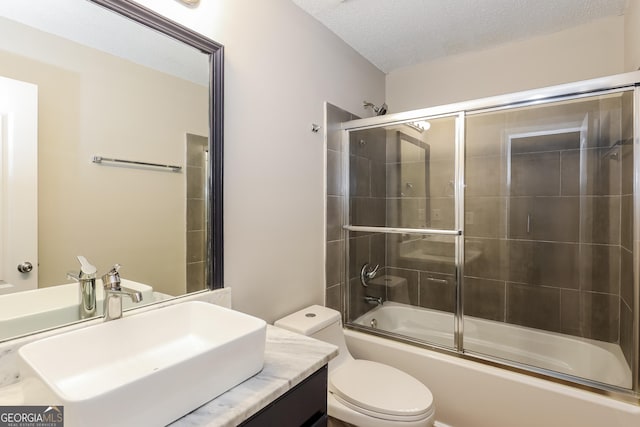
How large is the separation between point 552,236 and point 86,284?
101 inches

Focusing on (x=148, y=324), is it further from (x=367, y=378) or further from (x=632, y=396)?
(x=632, y=396)

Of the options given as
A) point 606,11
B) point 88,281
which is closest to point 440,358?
point 88,281

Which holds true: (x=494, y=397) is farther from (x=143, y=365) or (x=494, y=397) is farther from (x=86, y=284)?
(x=86, y=284)

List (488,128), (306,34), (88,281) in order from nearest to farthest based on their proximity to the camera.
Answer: (88,281) < (306,34) < (488,128)

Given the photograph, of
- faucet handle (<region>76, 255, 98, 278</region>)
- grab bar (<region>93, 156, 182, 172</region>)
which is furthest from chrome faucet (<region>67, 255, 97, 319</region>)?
grab bar (<region>93, 156, 182, 172</region>)

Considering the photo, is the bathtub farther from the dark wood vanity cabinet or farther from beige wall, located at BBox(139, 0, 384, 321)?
the dark wood vanity cabinet

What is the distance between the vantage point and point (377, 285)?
259cm

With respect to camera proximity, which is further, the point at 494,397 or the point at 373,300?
the point at 373,300

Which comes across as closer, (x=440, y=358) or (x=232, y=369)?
(x=232, y=369)

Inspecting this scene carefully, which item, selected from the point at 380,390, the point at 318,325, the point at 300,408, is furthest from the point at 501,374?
the point at 300,408

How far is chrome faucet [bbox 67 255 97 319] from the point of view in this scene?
1024mm

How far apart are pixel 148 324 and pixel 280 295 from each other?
79 cm

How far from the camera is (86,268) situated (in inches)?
40.2

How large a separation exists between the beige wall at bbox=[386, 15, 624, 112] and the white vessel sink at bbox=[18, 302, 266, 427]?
236 cm
